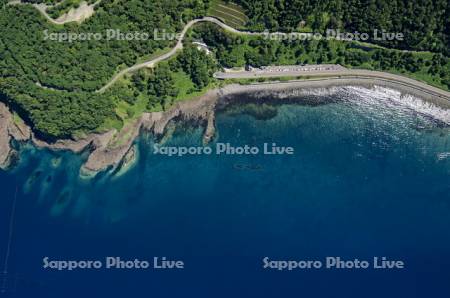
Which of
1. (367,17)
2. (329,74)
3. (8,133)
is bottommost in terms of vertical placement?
(8,133)

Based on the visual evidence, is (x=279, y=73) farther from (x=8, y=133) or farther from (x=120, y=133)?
Result: (x=8, y=133)

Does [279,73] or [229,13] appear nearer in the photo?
[229,13]

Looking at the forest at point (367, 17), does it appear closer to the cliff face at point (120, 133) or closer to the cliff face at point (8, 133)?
the cliff face at point (120, 133)

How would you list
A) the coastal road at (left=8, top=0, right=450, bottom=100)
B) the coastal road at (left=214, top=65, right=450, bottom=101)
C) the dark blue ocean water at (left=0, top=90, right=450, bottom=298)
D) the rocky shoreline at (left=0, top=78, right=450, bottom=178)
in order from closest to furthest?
1. the dark blue ocean water at (left=0, top=90, right=450, bottom=298)
2. the coastal road at (left=8, top=0, right=450, bottom=100)
3. the coastal road at (left=214, top=65, right=450, bottom=101)
4. the rocky shoreline at (left=0, top=78, right=450, bottom=178)

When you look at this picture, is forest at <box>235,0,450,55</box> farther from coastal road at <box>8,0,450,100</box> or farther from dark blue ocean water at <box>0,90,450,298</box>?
dark blue ocean water at <box>0,90,450,298</box>

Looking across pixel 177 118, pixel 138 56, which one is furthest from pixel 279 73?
pixel 138 56

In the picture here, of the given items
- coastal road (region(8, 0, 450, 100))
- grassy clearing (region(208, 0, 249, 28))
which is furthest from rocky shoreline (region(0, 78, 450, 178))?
grassy clearing (region(208, 0, 249, 28))
